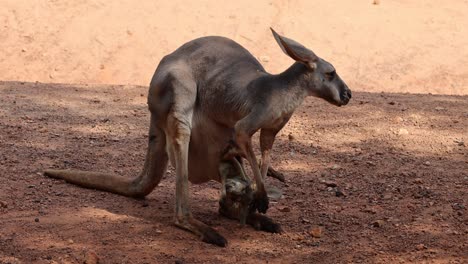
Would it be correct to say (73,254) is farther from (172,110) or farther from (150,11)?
(150,11)

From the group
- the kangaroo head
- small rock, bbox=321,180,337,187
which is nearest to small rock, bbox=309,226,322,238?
the kangaroo head

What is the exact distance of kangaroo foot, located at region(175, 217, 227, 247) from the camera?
450 centimetres

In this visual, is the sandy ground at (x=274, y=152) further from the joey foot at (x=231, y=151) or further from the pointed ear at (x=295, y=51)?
the pointed ear at (x=295, y=51)

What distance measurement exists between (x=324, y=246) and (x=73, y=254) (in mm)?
1328

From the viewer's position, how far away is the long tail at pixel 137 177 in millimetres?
5012

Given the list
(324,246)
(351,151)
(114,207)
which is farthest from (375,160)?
(114,207)

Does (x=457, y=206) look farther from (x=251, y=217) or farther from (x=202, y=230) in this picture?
(x=202, y=230)

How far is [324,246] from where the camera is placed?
448cm

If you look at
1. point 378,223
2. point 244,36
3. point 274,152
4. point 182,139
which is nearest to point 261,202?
point 182,139

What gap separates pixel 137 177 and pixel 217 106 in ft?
2.64

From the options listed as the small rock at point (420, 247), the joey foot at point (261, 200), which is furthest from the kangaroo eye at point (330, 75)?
the small rock at point (420, 247)

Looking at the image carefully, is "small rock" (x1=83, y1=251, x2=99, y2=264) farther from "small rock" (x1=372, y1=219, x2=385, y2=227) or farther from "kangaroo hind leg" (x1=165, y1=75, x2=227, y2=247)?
"small rock" (x1=372, y1=219, x2=385, y2=227)

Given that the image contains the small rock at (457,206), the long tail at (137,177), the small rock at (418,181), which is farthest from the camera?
the small rock at (418,181)

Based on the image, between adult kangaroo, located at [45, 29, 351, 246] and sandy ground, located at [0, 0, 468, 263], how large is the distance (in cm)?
28
